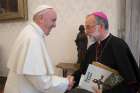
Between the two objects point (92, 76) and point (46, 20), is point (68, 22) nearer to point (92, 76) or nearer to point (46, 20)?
point (92, 76)

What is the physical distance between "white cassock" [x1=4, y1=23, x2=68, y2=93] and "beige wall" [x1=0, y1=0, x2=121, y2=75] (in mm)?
2552

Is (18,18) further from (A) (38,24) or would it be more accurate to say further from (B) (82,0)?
(A) (38,24)

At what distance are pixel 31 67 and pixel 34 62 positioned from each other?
0.18ft

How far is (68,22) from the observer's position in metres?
5.70

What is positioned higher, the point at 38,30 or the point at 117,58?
the point at 38,30

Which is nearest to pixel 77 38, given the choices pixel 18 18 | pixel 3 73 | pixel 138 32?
pixel 138 32

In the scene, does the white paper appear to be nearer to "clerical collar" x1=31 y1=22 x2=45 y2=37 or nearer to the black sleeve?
the black sleeve

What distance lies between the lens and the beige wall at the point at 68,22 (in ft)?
17.3

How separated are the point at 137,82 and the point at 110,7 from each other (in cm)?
237

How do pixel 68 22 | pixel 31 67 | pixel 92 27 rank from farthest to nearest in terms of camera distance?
pixel 68 22
pixel 92 27
pixel 31 67

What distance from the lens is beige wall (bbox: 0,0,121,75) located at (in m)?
5.26

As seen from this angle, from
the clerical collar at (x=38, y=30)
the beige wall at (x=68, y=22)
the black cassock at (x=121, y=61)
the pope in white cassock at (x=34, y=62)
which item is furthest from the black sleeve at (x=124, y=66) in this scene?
the beige wall at (x=68, y=22)

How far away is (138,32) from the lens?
Answer: 192 inches

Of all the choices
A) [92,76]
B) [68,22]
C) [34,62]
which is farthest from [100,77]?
[68,22]
